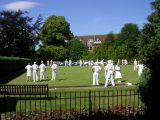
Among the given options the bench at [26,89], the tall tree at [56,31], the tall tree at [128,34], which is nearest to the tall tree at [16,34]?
the tall tree at [56,31]

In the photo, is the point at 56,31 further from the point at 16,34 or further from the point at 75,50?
the point at 16,34

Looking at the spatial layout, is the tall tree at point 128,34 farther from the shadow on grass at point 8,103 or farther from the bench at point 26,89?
the shadow on grass at point 8,103

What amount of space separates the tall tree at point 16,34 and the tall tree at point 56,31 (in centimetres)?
2648

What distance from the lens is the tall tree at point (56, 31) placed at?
122m

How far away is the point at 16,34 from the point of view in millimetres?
89625

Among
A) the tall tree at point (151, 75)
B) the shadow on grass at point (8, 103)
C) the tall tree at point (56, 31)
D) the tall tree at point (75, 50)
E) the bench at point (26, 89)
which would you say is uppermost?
the tall tree at point (56, 31)

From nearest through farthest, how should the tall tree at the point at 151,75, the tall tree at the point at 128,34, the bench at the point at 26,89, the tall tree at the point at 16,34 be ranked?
the tall tree at the point at 151,75
the bench at the point at 26,89
the tall tree at the point at 16,34
the tall tree at the point at 128,34

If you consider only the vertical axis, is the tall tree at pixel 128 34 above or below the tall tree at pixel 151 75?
above

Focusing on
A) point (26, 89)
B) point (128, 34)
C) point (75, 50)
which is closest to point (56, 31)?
point (75, 50)

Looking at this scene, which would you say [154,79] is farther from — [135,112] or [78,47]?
[78,47]

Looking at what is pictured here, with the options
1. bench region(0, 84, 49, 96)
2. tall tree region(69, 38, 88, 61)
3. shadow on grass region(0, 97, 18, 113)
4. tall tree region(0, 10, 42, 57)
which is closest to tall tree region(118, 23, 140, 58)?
tall tree region(69, 38, 88, 61)

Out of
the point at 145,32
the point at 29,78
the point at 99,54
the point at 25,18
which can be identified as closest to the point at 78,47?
the point at 99,54

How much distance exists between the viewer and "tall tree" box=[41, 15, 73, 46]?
122 metres

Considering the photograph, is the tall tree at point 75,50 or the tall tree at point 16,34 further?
the tall tree at point 75,50
